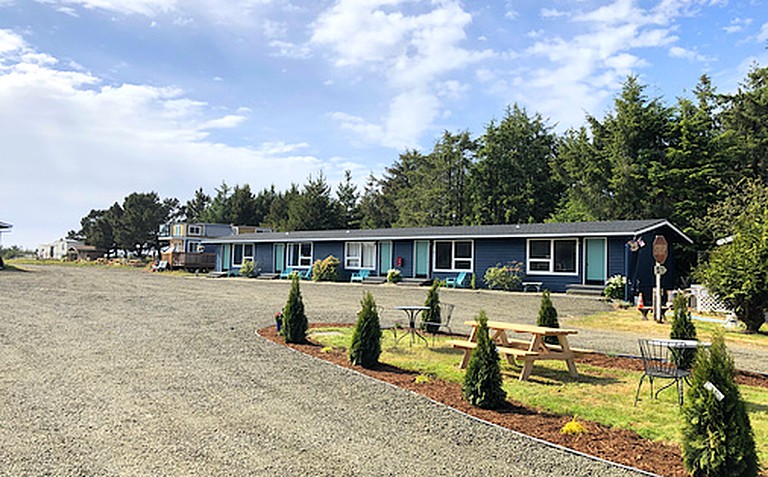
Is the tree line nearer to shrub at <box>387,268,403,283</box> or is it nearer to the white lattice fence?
the white lattice fence

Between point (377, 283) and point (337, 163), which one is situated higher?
point (337, 163)

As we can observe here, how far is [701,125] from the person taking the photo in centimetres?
2955

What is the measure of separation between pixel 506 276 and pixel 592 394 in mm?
16921

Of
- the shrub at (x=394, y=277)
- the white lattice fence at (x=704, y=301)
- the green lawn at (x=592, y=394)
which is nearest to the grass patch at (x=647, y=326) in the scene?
the white lattice fence at (x=704, y=301)

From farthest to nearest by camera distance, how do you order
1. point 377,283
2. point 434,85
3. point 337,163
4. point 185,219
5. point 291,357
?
1. point 185,219
2. point 337,163
3. point 377,283
4. point 434,85
5. point 291,357

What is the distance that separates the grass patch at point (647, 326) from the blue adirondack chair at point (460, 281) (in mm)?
9416

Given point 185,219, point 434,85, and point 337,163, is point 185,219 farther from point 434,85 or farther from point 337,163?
point 434,85

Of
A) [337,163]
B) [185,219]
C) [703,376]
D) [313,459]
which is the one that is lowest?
[313,459]

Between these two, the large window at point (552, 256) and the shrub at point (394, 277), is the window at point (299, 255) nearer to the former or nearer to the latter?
the shrub at point (394, 277)

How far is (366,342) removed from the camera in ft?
24.5

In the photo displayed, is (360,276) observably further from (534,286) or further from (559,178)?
(559,178)

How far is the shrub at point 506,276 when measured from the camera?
2283 centimetres

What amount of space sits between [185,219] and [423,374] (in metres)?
76.4

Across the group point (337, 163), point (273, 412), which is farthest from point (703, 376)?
point (337, 163)
